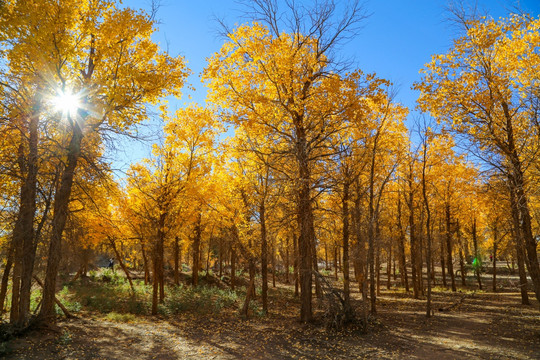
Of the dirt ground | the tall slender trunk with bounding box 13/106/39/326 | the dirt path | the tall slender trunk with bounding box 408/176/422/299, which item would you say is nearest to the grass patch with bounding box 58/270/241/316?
the dirt ground

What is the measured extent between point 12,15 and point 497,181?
509 inches

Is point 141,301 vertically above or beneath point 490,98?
beneath

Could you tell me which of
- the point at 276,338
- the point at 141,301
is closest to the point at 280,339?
the point at 276,338

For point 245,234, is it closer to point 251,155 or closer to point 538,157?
point 251,155

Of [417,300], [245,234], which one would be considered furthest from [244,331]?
[417,300]

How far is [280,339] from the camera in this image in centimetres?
909

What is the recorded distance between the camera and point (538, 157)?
24.4 feet

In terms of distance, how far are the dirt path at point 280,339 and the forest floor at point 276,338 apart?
0.02 m

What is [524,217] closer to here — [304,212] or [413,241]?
[304,212]

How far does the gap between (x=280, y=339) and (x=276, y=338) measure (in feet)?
0.54

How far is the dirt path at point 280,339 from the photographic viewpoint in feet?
24.7

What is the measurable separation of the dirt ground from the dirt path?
0.02 metres

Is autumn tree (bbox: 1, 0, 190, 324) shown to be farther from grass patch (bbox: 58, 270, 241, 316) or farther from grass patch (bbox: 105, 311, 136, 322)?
grass patch (bbox: 58, 270, 241, 316)

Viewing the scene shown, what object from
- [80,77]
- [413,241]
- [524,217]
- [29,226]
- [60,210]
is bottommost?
[413,241]
